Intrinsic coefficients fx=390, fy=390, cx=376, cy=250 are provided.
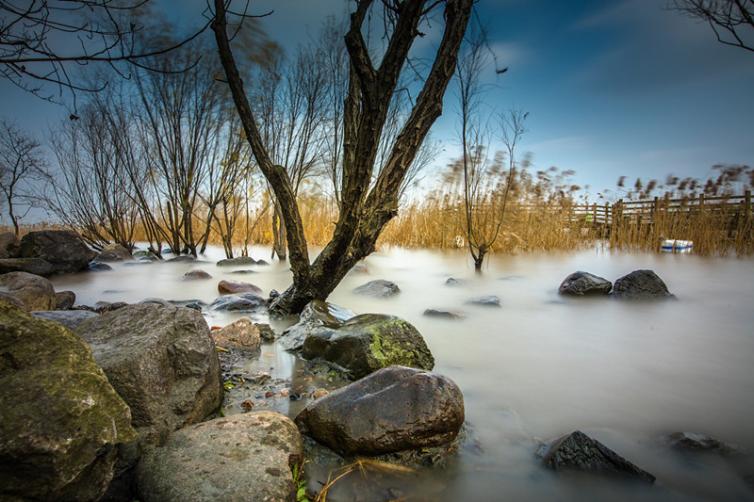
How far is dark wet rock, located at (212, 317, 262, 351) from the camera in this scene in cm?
259

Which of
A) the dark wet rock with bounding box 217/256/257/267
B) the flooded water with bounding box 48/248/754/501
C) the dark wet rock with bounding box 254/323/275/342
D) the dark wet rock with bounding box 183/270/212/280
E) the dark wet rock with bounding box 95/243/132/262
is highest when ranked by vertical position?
the dark wet rock with bounding box 95/243/132/262

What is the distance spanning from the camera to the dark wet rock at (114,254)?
8516 mm

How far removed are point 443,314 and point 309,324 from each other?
158 cm

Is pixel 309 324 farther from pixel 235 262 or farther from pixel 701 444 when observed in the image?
pixel 235 262

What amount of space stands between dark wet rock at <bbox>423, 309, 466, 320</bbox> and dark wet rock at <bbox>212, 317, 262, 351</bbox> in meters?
1.81

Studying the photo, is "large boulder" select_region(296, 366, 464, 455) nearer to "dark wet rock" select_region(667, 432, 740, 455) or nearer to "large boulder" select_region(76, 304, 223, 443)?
"large boulder" select_region(76, 304, 223, 443)

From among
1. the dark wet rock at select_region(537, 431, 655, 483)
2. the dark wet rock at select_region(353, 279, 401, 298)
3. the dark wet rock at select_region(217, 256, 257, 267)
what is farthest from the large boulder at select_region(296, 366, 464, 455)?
the dark wet rock at select_region(217, 256, 257, 267)

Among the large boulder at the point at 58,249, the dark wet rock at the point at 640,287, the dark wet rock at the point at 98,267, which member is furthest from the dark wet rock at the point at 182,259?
the dark wet rock at the point at 640,287

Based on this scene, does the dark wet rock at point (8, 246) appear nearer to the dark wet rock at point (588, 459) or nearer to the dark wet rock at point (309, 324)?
the dark wet rock at point (309, 324)

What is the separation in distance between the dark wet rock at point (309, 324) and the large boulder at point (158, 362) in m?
0.92

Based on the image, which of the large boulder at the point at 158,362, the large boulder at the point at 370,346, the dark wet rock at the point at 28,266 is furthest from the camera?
the dark wet rock at the point at 28,266

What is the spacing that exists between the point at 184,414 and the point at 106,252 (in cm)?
895

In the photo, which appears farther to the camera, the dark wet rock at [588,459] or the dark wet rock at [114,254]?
the dark wet rock at [114,254]

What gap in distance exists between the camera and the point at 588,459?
4.69ft
